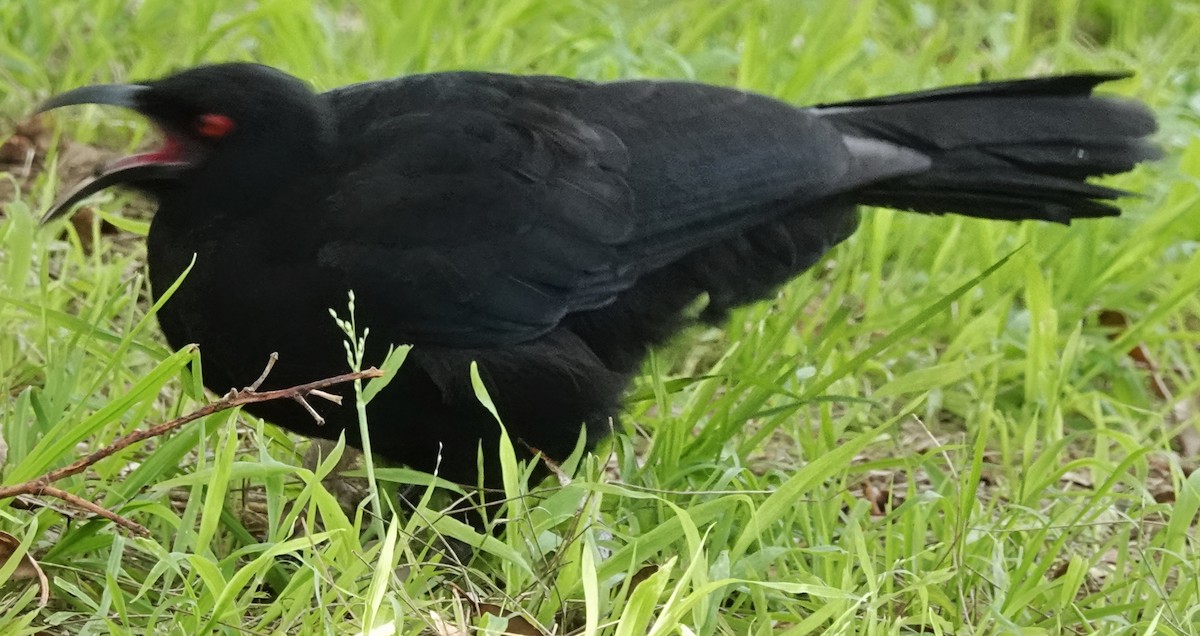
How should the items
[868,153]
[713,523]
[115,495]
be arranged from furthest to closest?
1. [868,153]
2. [713,523]
3. [115,495]

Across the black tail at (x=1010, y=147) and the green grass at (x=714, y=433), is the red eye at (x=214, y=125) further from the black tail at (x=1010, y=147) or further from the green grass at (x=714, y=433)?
the black tail at (x=1010, y=147)

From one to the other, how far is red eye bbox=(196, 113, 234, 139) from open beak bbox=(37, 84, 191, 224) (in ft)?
0.20

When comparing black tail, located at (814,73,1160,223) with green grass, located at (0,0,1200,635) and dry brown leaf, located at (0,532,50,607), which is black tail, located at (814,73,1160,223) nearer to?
green grass, located at (0,0,1200,635)

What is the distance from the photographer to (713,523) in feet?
8.68

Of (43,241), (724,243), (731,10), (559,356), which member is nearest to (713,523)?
(559,356)

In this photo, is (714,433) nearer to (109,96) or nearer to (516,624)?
(516,624)

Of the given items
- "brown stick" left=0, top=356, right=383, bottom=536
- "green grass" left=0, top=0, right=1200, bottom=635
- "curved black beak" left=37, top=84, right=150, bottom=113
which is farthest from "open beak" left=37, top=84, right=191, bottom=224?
"brown stick" left=0, top=356, right=383, bottom=536

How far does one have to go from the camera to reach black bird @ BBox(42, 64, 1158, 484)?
2666 mm

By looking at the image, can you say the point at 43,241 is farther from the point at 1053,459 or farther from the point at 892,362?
the point at 1053,459

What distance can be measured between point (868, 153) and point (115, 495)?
6.00ft

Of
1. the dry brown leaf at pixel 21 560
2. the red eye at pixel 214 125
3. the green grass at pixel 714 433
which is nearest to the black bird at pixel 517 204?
the red eye at pixel 214 125

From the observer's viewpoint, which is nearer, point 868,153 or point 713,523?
point 713,523

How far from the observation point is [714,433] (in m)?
3.01

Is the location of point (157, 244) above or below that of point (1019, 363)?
above
